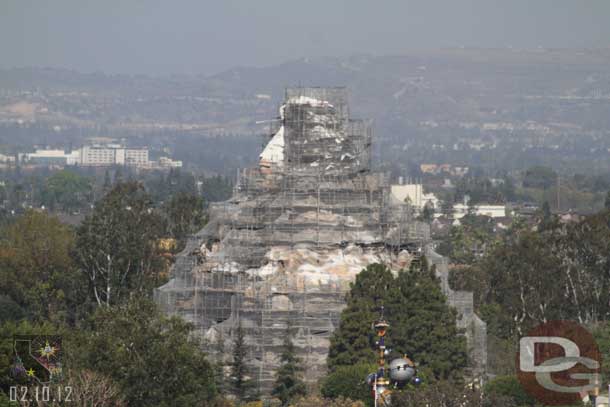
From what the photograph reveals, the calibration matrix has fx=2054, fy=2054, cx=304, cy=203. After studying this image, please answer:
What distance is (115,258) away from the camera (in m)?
66.8

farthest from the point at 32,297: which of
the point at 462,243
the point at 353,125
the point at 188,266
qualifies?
the point at 462,243

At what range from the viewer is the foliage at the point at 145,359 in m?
43.0

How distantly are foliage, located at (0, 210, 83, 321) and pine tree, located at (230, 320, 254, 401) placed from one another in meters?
8.90

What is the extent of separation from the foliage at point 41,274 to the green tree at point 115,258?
2.43 ft

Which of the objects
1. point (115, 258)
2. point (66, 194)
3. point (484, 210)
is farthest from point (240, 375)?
point (66, 194)

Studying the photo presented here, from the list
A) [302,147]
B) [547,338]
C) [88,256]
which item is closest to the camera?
[547,338]

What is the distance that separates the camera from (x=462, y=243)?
102812mm

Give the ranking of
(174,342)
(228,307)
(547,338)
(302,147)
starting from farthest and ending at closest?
(302,147), (228,307), (547,338), (174,342)

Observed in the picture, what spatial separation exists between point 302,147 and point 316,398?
1601 cm

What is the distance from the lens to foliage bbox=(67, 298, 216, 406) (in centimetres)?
4297

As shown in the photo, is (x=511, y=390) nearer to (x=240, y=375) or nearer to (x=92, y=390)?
(x=240, y=375)

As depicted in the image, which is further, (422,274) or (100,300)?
(100,300)

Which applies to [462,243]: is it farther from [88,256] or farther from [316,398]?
[316,398]

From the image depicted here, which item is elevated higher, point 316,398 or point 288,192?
point 288,192
